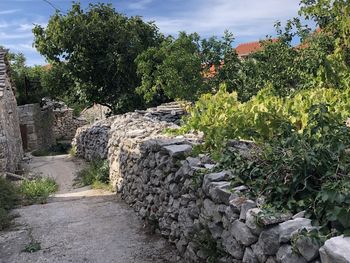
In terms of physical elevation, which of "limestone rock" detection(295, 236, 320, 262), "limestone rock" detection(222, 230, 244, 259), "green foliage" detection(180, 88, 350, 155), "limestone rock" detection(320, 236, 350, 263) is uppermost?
"green foliage" detection(180, 88, 350, 155)

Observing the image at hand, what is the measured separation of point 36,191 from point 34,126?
1160 centimetres

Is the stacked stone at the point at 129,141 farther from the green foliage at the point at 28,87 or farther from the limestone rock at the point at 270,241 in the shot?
the green foliage at the point at 28,87

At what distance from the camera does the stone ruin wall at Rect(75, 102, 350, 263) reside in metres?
2.40

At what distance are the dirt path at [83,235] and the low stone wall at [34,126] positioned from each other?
11949 mm

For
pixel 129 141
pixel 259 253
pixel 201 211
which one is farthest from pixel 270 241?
pixel 129 141

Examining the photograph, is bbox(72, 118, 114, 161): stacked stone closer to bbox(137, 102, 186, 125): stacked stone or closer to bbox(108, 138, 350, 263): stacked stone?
bbox(137, 102, 186, 125): stacked stone

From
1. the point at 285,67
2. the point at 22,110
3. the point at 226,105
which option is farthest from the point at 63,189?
the point at 22,110

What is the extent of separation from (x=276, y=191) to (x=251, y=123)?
1.91 m

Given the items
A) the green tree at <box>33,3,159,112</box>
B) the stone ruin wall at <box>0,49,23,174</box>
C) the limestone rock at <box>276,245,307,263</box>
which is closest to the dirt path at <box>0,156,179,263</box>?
the limestone rock at <box>276,245,307,263</box>

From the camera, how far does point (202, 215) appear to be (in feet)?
12.2

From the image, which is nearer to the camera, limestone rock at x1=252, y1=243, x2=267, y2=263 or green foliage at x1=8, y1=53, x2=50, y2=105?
limestone rock at x1=252, y1=243, x2=267, y2=263

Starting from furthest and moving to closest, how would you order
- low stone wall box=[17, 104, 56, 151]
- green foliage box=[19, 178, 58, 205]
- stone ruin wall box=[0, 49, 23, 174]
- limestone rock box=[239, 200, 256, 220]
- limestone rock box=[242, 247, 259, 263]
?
low stone wall box=[17, 104, 56, 151]
stone ruin wall box=[0, 49, 23, 174]
green foliage box=[19, 178, 58, 205]
limestone rock box=[239, 200, 256, 220]
limestone rock box=[242, 247, 259, 263]

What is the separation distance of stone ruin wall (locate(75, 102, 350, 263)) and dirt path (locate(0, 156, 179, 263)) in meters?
0.25

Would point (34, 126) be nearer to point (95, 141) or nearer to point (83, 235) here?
point (95, 141)
